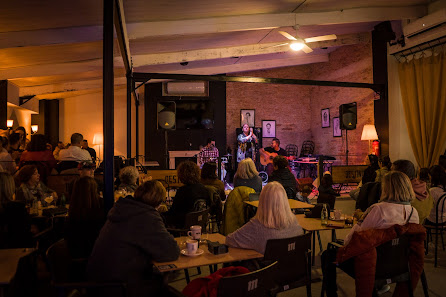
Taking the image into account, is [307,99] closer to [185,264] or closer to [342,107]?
[342,107]

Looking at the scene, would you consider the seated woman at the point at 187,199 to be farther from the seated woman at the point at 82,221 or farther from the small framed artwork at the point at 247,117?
the small framed artwork at the point at 247,117

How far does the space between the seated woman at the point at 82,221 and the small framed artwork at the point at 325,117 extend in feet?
34.3

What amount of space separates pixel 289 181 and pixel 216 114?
26.4ft

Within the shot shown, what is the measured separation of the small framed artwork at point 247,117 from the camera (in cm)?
1320

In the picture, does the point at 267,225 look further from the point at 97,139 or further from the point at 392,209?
the point at 97,139

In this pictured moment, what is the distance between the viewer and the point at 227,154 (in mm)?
12711

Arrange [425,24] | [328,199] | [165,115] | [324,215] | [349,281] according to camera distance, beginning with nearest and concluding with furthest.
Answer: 1. [324,215]
2. [349,281]
3. [328,199]
4. [425,24]
5. [165,115]

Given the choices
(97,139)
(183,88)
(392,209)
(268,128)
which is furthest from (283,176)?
(97,139)

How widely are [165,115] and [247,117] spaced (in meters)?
5.34

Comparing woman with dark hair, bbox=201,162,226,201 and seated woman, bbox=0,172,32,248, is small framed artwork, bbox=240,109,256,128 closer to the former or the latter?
woman with dark hair, bbox=201,162,226,201

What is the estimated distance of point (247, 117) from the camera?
521 inches

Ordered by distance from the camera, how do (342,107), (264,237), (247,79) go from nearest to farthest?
(264,237) → (247,79) → (342,107)

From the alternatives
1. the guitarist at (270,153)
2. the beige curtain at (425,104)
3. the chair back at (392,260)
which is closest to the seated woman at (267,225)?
the chair back at (392,260)

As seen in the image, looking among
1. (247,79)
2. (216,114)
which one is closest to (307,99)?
(216,114)
